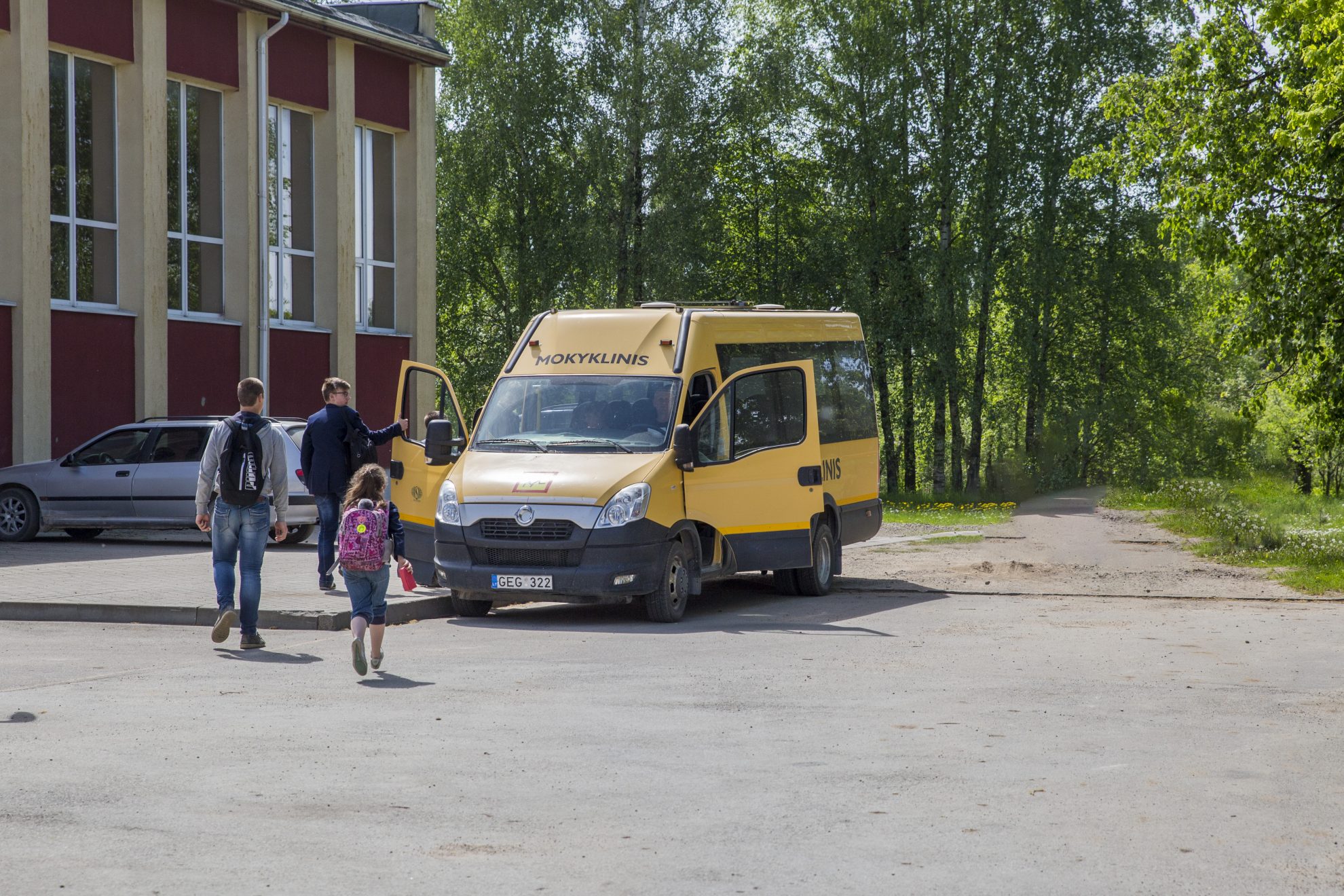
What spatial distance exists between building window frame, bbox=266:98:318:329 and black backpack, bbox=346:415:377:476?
558 inches

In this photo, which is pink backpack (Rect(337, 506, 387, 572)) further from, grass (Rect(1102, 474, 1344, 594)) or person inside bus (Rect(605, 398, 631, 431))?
grass (Rect(1102, 474, 1344, 594))

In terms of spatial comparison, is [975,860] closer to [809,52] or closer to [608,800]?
[608,800]

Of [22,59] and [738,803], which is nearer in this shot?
[738,803]

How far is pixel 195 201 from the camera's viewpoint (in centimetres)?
2655

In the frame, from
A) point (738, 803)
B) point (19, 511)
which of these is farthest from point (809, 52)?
point (738, 803)

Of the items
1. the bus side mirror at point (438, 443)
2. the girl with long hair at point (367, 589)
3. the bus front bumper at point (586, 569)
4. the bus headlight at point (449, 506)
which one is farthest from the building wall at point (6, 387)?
the girl with long hair at point (367, 589)

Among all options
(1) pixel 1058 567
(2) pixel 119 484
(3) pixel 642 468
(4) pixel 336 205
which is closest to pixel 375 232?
(4) pixel 336 205

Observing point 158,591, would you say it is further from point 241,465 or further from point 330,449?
point 241,465

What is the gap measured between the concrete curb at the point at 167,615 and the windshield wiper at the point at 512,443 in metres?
1.54

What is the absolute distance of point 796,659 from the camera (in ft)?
34.0

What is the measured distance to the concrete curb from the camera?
1234cm

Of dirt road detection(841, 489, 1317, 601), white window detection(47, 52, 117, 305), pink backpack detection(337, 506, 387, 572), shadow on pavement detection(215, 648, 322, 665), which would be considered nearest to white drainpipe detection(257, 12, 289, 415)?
white window detection(47, 52, 117, 305)

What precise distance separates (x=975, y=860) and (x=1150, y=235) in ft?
121

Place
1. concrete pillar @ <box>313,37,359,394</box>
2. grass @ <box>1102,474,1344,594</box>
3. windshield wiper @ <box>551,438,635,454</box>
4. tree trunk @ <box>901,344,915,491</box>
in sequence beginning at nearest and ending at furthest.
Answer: windshield wiper @ <box>551,438,635,454</box>
grass @ <box>1102,474,1344,594</box>
concrete pillar @ <box>313,37,359,394</box>
tree trunk @ <box>901,344,915,491</box>
